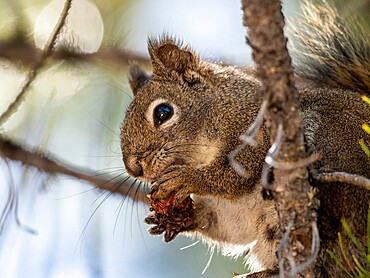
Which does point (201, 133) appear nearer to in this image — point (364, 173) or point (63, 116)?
point (364, 173)

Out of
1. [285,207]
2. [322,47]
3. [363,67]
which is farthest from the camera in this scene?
[322,47]

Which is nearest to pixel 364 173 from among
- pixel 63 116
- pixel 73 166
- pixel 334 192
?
pixel 334 192

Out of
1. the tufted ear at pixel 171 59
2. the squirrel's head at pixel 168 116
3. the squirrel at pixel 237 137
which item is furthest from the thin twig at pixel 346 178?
the tufted ear at pixel 171 59

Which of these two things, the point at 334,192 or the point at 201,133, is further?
the point at 201,133

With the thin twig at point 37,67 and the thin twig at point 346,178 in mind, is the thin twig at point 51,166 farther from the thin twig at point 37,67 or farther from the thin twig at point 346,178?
the thin twig at point 346,178

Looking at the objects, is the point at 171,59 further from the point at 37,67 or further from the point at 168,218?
the point at 168,218

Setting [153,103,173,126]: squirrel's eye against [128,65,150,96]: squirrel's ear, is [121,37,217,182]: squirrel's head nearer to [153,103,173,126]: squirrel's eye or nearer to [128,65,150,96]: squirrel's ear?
[153,103,173,126]: squirrel's eye
